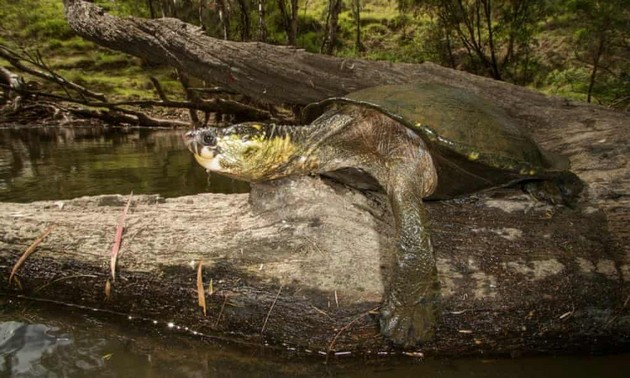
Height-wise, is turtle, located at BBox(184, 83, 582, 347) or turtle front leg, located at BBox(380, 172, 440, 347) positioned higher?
turtle, located at BBox(184, 83, 582, 347)

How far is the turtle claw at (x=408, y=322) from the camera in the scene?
78.2 inches

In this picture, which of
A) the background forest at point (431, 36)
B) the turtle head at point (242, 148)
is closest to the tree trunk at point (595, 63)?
the background forest at point (431, 36)

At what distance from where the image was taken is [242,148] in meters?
2.50

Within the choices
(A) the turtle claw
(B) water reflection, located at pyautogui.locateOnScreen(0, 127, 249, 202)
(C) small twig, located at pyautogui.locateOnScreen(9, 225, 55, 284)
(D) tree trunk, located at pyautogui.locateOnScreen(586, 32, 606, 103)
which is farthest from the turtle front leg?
(D) tree trunk, located at pyautogui.locateOnScreen(586, 32, 606, 103)

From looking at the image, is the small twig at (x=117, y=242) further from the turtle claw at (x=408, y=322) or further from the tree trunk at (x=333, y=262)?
the turtle claw at (x=408, y=322)

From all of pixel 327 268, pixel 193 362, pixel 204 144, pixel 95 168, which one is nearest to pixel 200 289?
pixel 193 362

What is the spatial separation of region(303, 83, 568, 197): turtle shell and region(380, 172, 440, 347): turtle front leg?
2.09 feet

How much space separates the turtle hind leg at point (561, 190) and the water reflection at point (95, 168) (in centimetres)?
485

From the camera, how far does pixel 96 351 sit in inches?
86.3

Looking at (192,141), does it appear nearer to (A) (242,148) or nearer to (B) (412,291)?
(A) (242,148)

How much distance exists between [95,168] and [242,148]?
20.6ft

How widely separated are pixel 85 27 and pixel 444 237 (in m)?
4.66

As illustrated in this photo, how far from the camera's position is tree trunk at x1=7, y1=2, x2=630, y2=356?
211 cm

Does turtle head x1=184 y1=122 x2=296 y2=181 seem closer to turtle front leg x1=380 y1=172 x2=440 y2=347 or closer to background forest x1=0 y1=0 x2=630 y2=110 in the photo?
turtle front leg x1=380 y1=172 x2=440 y2=347
